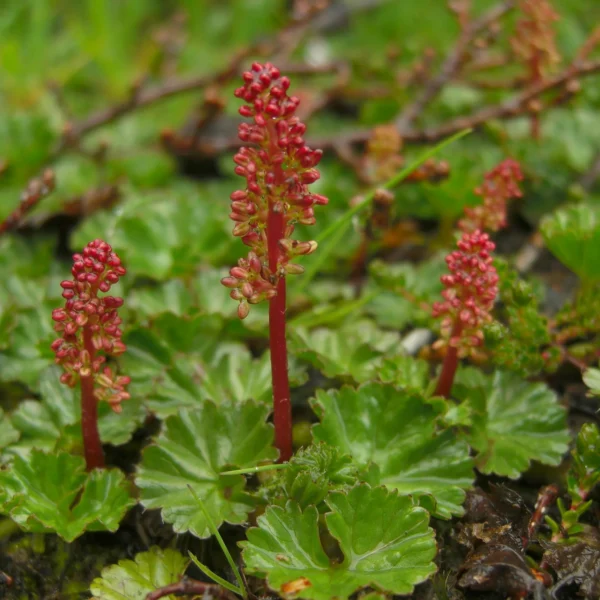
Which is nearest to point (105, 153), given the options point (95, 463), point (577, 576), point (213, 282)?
point (213, 282)

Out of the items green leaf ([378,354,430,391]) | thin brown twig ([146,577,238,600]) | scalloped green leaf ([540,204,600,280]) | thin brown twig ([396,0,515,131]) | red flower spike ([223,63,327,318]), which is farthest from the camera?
thin brown twig ([396,0,515,131])

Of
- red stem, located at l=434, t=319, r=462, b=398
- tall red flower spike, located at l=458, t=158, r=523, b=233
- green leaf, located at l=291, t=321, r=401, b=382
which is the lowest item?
red stem, located at l=434, t=319, r=462, b=398

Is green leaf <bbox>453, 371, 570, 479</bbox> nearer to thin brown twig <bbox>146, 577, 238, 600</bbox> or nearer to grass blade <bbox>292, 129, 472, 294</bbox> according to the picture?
grass blade <bbox>292, 129, 472, 294</bbox>

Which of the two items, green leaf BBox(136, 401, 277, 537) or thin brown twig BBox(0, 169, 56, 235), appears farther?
thin brown twig BBox(0, 169, 56, 235)

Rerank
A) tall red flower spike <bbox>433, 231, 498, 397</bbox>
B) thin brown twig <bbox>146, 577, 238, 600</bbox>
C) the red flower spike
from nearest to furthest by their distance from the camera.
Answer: the red flower spike < thin brown twig <bbox>146, 577, 238, 600</bbox> < tall red flower spike <bbox>433, 231, 498, 397</bbox>

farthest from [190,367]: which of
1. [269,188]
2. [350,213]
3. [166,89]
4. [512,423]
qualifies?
[166,89]

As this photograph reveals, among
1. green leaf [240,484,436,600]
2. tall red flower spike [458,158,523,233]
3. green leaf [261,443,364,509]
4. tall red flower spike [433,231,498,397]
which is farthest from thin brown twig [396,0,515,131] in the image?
green leaf [240,484,436,600]

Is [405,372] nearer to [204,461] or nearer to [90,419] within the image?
[204,461]
